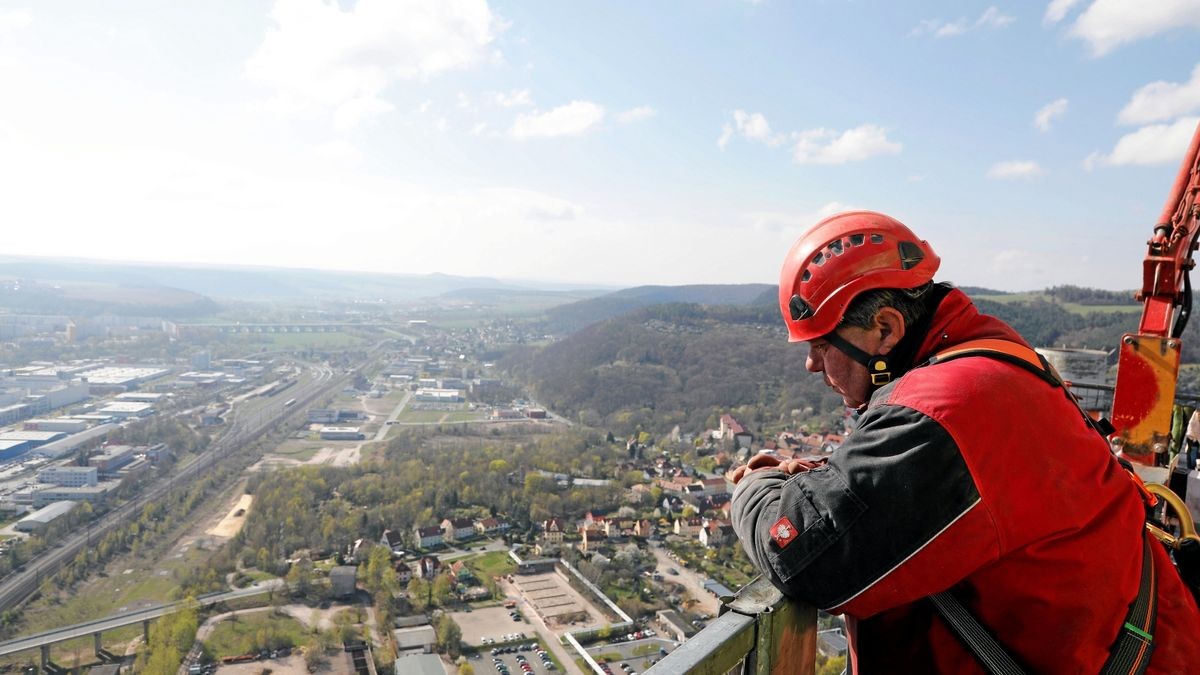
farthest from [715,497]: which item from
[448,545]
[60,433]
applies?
[60,433]

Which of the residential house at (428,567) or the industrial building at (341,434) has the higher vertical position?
the residential house at (428,567)

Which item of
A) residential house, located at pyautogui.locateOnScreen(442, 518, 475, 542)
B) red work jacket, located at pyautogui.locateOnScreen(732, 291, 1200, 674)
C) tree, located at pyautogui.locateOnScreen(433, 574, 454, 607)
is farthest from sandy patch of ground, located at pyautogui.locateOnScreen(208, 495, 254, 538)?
red work jacket, located at pyautogui.locateOnScreen(732, 291, 1200, 674)

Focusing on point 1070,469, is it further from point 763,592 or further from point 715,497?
point 715,497

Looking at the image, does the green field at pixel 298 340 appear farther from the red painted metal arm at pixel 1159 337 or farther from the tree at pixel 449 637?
the red painted metal arm at pixel 1159 337

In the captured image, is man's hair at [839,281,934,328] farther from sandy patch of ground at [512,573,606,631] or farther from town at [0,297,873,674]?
sandy patch of ground at [512,573,606,631]

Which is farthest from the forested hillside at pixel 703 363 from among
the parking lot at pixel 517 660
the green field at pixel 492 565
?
the parking lot at pixel 517 660

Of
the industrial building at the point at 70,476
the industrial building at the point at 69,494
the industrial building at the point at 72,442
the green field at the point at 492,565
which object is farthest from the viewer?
the industrial building at the point at 72,442

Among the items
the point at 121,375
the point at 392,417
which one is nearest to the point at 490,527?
the point at 392,417
